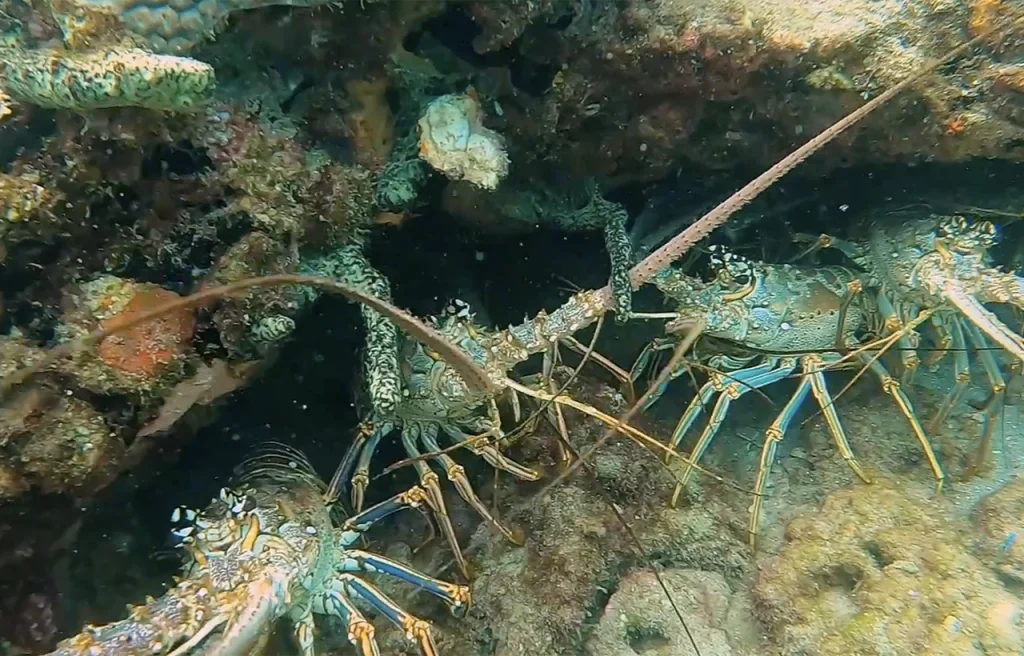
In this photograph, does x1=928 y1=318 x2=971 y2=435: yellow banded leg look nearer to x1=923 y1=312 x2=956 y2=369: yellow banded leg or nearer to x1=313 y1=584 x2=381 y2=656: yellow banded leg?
x1=923 y1=312 x2=956 y2=369: yellow banded leg

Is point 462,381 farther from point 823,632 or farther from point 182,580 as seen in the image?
point 823,632

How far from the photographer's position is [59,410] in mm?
1984

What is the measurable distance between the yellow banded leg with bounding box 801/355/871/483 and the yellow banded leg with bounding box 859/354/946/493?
183 mm

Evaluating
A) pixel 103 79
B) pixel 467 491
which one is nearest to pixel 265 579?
pixel 467 491

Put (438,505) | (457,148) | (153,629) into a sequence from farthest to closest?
(438,505) < (457,148) < (153,629)

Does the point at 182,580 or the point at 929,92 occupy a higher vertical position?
the point at 929,92

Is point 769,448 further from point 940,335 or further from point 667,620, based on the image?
point 940,335

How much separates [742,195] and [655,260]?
617 mm

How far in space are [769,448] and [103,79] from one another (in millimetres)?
2727

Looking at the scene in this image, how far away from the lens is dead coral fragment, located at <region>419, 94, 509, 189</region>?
7.97 ft

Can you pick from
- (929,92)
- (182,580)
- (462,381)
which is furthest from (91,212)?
(929,92)

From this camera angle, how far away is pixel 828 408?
3.04 metres

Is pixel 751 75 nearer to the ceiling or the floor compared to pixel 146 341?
nearer to the ceiling

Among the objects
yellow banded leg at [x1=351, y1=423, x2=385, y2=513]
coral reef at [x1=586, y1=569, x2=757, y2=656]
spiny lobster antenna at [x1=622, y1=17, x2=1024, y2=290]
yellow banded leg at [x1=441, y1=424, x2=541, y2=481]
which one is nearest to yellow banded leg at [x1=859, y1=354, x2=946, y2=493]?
coral reef at [x1=586, y1=569, x2=757, y2=656]
